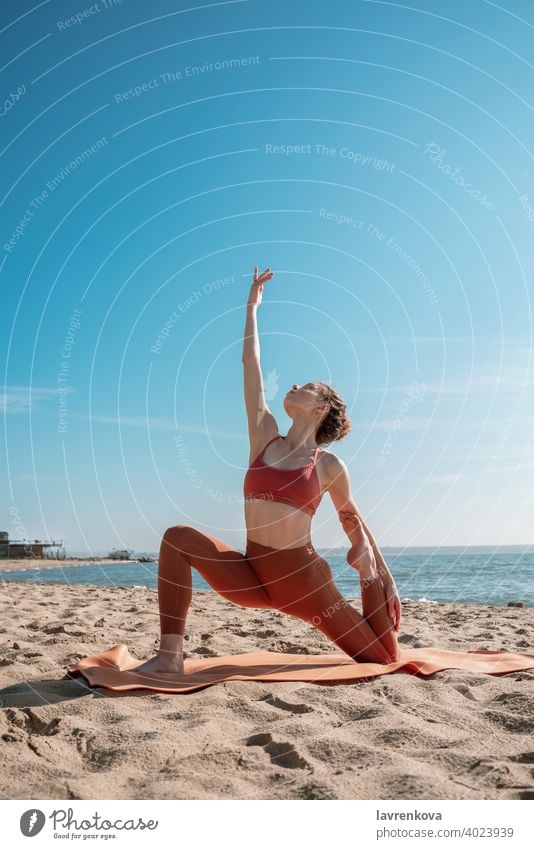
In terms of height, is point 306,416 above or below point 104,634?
above

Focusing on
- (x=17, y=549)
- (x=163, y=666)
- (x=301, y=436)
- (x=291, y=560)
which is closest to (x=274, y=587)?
(x=291, y=560)

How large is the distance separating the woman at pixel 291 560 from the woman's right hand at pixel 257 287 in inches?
40.4

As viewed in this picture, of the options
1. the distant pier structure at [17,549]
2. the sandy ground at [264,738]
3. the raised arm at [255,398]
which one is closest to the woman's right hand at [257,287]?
the raised arm at [255,398]

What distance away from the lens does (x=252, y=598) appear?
17.5 ft

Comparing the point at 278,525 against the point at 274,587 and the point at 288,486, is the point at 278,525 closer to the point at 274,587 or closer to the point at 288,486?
the point at 288,486

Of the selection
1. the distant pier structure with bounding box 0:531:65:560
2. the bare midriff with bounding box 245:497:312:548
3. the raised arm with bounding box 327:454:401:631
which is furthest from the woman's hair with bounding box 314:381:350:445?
the distant pier structure with bounding box 0:531:65:560

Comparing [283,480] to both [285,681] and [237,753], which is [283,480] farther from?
[237,753]

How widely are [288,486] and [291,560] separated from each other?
1.85ft

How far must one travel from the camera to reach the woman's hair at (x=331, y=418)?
5.69m

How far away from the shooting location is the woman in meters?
5.14

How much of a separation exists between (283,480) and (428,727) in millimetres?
2134

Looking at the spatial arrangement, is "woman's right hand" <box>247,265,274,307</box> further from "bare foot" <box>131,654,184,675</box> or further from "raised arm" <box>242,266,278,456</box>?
"bare foot" <box>131,654,184,675</box>
